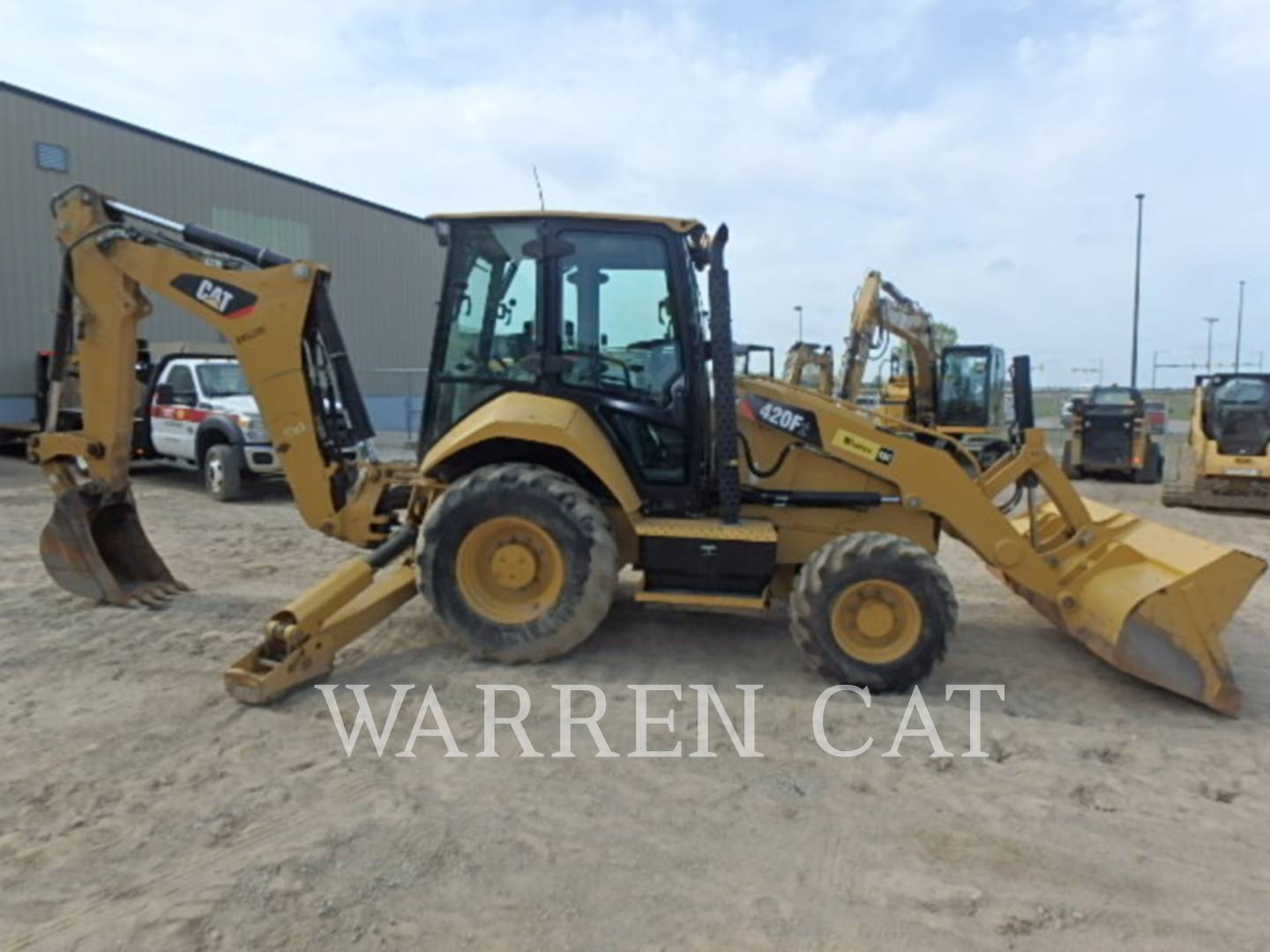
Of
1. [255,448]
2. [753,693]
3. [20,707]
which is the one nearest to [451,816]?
[753,693]

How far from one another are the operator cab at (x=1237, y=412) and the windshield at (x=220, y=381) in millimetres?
13910

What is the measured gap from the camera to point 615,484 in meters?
4.93

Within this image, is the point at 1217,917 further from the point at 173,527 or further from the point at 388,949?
the point at 173,527

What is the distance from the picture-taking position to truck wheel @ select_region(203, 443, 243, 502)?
11.3m

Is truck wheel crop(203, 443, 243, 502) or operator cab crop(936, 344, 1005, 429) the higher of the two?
operator cab crop(936, 344, 1005, 429)

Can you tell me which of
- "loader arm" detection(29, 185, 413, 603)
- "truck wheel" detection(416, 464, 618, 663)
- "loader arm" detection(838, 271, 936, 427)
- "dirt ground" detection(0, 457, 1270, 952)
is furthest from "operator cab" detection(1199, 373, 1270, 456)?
"loader arm" detection(29, 185, 413, 603)

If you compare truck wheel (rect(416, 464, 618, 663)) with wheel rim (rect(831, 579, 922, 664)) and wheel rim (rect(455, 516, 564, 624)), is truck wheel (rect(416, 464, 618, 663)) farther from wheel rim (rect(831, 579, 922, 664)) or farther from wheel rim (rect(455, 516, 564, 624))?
wheel rim (rect(831, 579, 922, 664))

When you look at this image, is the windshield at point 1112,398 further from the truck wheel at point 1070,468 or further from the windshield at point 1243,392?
the windshield at point 1243,392

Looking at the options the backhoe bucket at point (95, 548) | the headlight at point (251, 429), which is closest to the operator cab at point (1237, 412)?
the headlight at point (251, 429)

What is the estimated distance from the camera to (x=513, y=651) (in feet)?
16.1

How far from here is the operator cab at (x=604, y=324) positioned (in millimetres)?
5086

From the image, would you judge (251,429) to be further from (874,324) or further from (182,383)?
→ (874,324)

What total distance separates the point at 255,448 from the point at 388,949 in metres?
9.84

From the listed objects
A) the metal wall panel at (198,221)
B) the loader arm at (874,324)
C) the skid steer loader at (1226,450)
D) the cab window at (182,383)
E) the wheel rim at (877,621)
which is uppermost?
the metal wall panel at (198,221)
